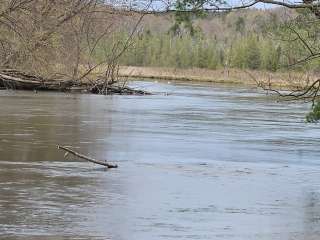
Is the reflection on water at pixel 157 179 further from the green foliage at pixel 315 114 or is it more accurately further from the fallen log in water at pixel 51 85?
the fallen log in water at pixel 51 85

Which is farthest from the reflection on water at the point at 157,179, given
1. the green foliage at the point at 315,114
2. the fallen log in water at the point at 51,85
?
the fallen log in water at the point at 51,85

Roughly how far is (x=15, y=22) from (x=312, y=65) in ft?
33.1

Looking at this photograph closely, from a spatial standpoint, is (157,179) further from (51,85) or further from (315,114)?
(51,85)

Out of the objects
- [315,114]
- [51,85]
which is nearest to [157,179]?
[315,114]

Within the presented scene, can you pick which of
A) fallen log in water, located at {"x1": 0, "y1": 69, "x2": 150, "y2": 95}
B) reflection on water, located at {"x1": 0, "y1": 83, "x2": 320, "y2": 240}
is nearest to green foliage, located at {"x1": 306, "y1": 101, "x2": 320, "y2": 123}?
reflection on water, located at {"x1": 0, "y1": 83, "x2": 320, "y2": 240}

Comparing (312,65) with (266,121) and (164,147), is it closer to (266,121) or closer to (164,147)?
(164,147)

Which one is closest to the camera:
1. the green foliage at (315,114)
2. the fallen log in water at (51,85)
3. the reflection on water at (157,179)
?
the reflection on water at (157,179)

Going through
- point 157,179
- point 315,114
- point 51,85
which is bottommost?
point 157,179

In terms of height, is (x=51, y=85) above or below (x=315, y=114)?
below

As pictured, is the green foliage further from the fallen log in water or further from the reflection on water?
the fallen log in water

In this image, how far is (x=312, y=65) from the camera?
17109 millimetres

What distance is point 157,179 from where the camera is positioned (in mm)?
15273

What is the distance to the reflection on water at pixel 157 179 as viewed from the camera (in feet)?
35.4

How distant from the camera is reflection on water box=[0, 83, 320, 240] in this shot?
10.8 m
